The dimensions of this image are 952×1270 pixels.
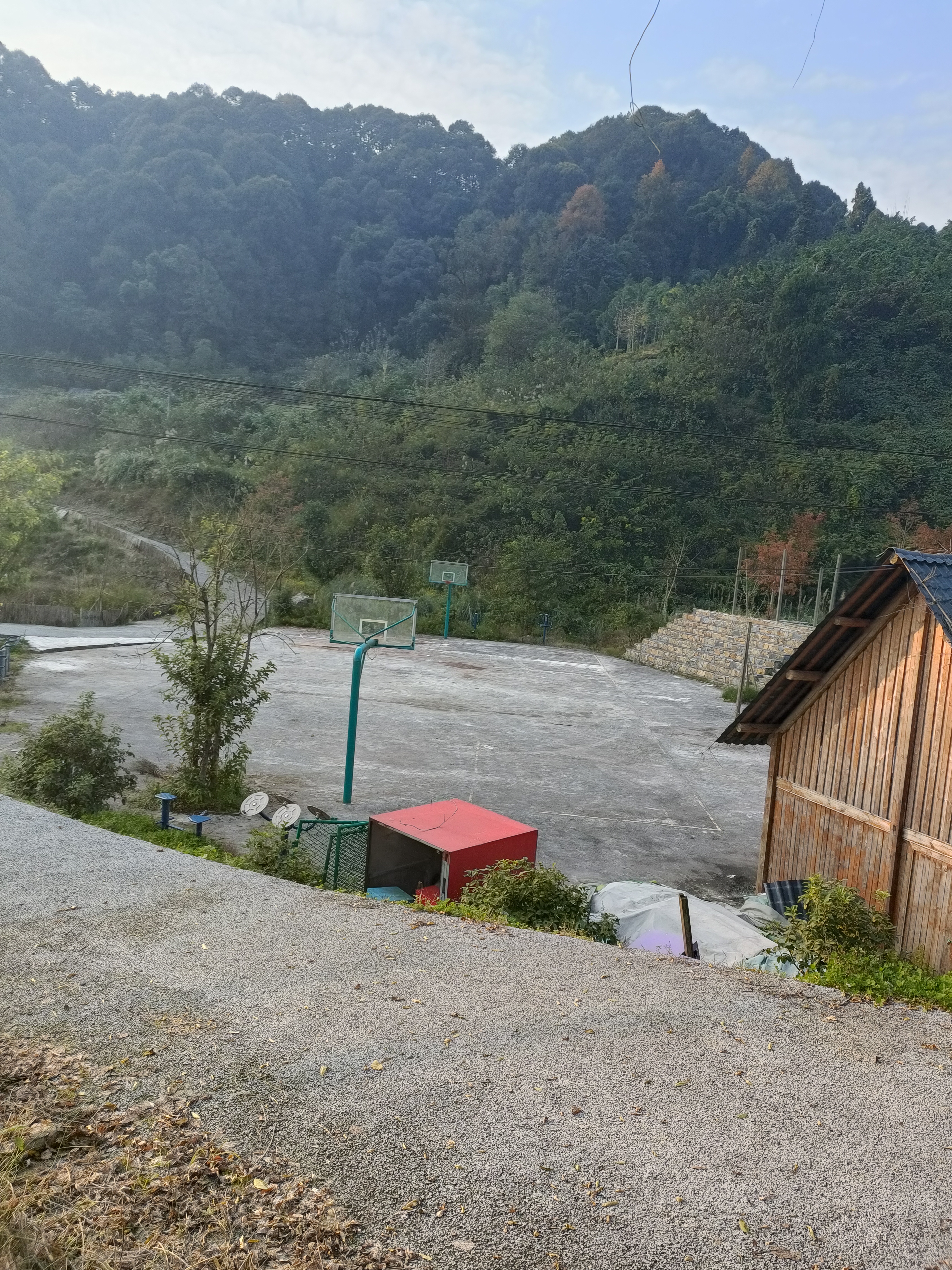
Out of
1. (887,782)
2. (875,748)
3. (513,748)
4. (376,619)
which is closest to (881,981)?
(887,782)

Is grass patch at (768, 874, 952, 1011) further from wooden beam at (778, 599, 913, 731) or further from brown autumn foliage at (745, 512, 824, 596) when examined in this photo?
brown autumn foliage at (745, 512, 824, 596)

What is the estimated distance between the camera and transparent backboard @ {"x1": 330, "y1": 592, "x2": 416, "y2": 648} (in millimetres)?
13258

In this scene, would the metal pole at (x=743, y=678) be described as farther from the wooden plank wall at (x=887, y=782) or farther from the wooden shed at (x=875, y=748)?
the wooden plank wall at (x=887, y=782)

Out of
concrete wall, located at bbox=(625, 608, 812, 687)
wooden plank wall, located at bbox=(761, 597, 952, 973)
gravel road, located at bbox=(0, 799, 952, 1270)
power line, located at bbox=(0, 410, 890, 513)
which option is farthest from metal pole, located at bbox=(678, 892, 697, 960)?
power line, located at bbox=(0, 410, 890, 513)

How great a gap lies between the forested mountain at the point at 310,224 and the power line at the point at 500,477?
55.4 feet

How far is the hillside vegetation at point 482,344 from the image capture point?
34656mm

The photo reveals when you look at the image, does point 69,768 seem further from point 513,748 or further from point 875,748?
point 875,748

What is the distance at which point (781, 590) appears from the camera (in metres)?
25.7

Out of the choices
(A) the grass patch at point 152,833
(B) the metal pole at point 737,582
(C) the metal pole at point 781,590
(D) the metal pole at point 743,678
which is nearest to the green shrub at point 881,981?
(A) the grass patch at point 152,833

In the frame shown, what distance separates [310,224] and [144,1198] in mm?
67780

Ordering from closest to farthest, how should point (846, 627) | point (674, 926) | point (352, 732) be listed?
point (674, 926) < point (846, 627) < point (352, 732)

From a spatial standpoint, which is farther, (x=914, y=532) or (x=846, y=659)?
(x=914, y=532)

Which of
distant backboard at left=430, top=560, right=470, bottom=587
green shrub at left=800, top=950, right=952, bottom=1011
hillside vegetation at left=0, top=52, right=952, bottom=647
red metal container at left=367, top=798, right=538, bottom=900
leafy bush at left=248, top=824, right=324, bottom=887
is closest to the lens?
green shrub at left=800, top=950, right=952, bottom=1011

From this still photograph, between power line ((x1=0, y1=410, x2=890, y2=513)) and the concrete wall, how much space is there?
8.66 metres
